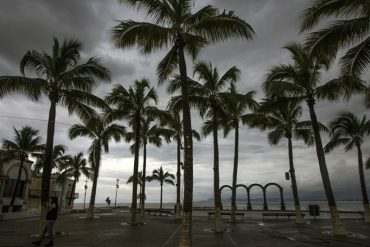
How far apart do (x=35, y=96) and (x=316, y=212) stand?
89.8 feet

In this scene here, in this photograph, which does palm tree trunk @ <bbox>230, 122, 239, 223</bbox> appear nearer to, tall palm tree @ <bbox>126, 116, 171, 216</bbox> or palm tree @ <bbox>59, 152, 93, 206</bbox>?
tall palm tree @ <bbox>126, 116, 171, 216</bbox>

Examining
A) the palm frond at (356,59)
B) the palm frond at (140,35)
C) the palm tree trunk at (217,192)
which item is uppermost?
the palm frond at (140,35)

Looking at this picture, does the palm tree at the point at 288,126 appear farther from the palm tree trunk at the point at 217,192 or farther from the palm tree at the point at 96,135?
the palm tree at the point at 96,135

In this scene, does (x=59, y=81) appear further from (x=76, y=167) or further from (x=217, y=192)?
(x=76, y=167)

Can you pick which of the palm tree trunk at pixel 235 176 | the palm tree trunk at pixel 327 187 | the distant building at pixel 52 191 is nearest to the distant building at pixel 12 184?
the distant building at pixel 52 191

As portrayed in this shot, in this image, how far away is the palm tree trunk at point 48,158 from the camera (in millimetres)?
14172

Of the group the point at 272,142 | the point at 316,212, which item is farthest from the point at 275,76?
the point at 316,212

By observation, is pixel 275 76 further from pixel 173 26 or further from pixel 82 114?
pixel 82 114

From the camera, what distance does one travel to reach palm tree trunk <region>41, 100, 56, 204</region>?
46.5 feet

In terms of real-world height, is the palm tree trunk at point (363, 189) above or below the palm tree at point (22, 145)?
below

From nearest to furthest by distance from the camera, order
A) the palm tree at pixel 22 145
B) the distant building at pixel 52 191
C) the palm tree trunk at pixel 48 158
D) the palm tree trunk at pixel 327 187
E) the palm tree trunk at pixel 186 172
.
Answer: the palm tree trunk at pixel 186 172 → the palm tree trunk at pixel 48 158 → the palm tree trunk at pixel 327 187 → the palm tree at pixel 22 145 → the distant building at pixel 52 191

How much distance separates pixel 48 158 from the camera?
48.2 ft

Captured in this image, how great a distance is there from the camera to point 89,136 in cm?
2983

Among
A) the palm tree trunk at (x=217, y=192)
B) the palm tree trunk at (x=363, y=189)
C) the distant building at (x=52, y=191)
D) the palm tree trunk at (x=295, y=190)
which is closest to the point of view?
the palm tree trunk at (x=217, y=192)
